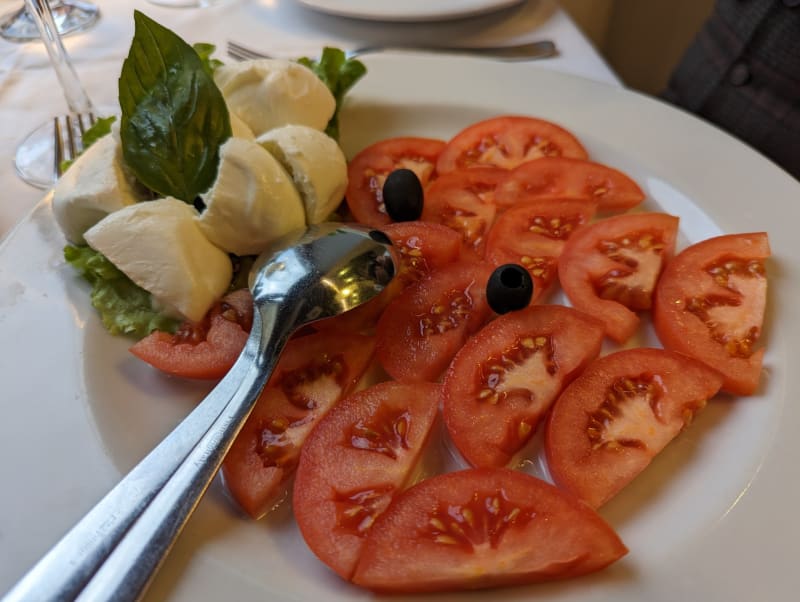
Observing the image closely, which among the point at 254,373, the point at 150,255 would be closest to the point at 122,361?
the point at 150,255

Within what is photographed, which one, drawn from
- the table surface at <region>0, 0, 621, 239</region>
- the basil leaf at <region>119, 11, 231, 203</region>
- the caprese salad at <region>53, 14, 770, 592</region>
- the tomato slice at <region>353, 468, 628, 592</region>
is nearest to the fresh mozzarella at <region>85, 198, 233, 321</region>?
the caprese salad at <region>53, 14, 770, 592</region>

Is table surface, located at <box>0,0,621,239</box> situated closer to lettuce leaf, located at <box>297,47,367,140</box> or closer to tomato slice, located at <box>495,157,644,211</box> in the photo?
lettuce leaf, located at <box>297,47,367,140</box>

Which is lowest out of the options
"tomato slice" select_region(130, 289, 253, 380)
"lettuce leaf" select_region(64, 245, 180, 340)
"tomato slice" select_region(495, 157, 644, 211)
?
"lettuce leaf" select_region(64, 245, 180, 340)

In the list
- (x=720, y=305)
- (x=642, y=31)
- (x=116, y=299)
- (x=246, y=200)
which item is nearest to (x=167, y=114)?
(x=246, y=200)

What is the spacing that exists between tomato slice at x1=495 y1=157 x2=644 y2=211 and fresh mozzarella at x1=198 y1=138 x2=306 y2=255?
52 centimetres

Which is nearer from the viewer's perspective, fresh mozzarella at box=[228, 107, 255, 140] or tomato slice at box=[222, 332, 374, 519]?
tomato slice at box=[222, 332, 374, 519]

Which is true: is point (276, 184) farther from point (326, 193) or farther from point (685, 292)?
point (685, 292)

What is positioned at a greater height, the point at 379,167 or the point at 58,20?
the point at 379,167

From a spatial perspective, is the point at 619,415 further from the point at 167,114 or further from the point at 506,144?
the point at 167,114

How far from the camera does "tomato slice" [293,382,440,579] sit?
0.86 meters

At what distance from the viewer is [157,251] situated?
44.0 inches

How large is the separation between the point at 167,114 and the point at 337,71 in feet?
1.77

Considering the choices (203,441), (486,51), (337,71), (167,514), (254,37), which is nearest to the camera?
(167,514)

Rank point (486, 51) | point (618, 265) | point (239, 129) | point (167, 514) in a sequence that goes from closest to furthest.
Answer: point (167, 514) → point (618, 265) → point (239, 129) → point (486, 51)
